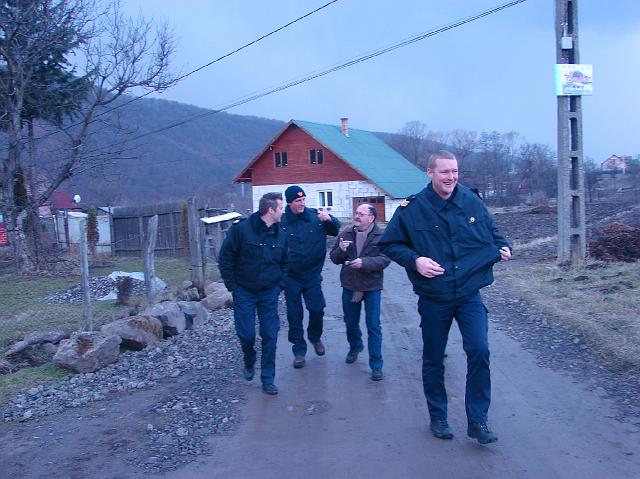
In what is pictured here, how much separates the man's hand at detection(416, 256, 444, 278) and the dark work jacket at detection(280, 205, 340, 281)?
281cm

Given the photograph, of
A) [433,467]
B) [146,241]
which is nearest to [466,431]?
[433,467]

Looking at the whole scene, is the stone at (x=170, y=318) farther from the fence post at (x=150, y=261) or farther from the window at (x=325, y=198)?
the window at (x=325, y=198)

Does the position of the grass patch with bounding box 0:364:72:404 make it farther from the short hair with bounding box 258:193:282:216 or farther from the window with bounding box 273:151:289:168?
the window with bounding box 273:151:289:168

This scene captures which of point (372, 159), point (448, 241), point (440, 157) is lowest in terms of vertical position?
point (448, 241)

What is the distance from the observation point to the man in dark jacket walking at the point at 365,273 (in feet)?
22.3

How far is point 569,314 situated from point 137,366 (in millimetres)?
5768

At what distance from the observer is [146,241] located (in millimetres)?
10688

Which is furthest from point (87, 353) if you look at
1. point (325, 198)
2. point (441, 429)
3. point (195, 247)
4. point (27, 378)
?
point (325, 198)

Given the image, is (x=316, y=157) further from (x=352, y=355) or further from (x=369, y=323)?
(x=369, y=323)

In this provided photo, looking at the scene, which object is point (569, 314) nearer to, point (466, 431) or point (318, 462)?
point (466, 431)

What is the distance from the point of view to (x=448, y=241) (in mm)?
4793

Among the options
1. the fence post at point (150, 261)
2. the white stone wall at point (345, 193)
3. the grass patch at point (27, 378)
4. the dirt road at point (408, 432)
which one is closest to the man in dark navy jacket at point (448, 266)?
the dirt road at point (408, 432)

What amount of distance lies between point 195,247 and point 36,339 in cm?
453

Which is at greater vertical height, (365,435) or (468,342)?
(468,342)
